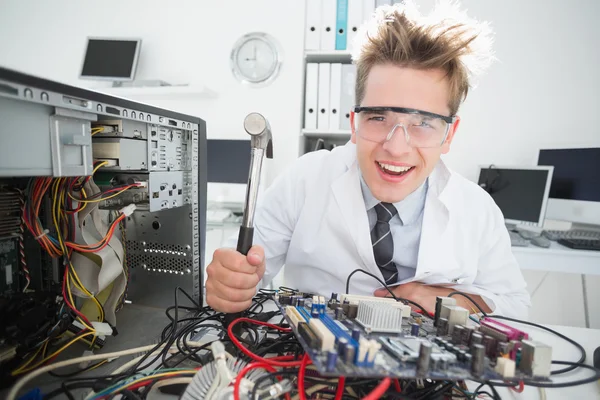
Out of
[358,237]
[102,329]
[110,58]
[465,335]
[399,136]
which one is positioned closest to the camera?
[465,335]

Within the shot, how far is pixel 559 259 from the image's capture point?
1532 mm

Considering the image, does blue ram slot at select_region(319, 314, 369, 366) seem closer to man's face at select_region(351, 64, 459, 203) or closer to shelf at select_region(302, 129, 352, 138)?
man's face at select_region(351, 64, 459, 203)

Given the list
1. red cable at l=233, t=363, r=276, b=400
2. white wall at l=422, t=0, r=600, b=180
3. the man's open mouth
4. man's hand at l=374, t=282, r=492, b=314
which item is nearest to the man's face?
the man's open mouth

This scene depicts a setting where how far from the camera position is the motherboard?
1.14ft

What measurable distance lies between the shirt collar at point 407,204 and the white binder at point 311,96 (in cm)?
105

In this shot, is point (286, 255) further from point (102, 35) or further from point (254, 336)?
point (102, 35)

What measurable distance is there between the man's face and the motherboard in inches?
14.6

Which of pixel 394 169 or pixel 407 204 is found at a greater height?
pixel 394 169

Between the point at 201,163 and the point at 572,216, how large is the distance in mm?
2220

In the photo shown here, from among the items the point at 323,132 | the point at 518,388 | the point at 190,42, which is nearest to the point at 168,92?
the point at 190,42

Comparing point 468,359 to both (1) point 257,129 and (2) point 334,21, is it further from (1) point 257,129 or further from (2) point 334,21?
(2) point 334,21

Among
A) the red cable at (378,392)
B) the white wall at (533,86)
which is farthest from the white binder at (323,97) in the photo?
the red cable at (378,392)

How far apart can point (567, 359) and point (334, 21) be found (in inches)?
74.8

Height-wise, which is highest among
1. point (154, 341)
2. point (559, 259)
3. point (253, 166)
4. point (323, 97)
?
point (323, 97)
